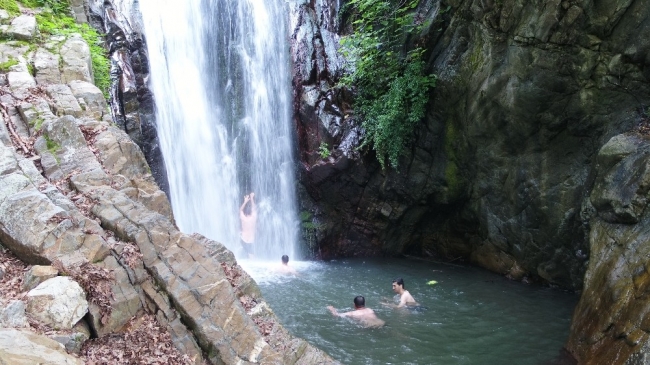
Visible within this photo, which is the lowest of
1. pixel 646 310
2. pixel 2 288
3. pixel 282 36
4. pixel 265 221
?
pixel 265 221

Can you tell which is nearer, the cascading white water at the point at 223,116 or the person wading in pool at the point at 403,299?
the person wading in pool at the point at 403,299

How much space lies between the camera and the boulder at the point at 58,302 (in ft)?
14.1

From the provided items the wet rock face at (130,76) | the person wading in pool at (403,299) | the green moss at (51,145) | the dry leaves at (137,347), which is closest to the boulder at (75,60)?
the wet rock face at (130,76)

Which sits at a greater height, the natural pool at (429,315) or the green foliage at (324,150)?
the green foliage at (324,150)

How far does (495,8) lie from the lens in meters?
10.1

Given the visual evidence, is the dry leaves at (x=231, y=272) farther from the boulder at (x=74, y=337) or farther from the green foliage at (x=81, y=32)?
the green foliage at (x=81, y=32)

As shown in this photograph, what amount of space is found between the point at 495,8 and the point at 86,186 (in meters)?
9.12

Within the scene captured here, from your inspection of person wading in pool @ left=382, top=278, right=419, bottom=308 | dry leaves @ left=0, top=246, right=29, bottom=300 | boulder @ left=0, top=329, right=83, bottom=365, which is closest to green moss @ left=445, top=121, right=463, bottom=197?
person wading in pool @ left=382, top=278, right=419, bottom=308

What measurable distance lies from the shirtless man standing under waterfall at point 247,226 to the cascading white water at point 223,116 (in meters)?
0.24

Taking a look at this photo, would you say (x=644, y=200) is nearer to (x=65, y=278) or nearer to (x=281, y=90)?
(x=65, y=278)

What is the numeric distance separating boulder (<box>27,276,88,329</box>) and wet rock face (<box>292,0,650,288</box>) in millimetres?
8811

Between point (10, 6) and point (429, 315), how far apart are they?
40.9ft

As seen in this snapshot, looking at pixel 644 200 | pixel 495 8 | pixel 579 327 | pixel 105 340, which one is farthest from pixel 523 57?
pixel 105 340

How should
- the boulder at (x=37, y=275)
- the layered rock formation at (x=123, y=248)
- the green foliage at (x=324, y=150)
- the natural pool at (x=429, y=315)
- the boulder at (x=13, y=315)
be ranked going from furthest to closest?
the green foliage at (x=324, y=150) < the natural pool at (x=429, y=315) < the layered rock formation at (x=123, y=248) < the boulder at (x=37, y=275) < the boulder at (x=13, y=315)
